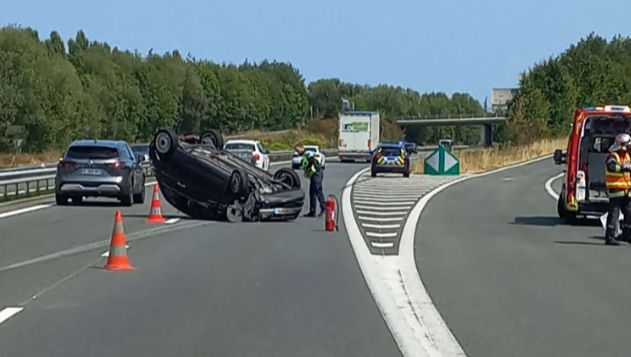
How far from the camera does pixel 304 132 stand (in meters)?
128

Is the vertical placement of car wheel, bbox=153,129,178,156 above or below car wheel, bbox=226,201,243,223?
above

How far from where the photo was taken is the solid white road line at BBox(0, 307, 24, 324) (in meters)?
10.3

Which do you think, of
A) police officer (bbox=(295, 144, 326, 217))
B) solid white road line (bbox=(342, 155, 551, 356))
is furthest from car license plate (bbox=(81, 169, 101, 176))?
solid white road line (bbox=(342, 155, 551, 356))

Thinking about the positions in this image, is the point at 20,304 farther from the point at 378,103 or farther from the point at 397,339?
the point at 378,103

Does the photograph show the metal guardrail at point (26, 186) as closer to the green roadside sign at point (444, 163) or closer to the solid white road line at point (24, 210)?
the solid white road line at point (24, 210)

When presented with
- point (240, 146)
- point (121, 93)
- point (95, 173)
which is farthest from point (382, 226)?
point (121, 93)

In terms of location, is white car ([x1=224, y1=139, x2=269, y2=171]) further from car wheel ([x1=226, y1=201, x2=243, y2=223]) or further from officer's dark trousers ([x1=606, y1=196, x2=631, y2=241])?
officer's dark trousers ([x1=606, y1=196, x2=631, y2=241])

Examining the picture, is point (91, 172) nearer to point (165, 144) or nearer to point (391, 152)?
point (165, 144)

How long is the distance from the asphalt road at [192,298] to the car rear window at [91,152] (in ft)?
24.3

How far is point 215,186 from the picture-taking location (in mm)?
22719

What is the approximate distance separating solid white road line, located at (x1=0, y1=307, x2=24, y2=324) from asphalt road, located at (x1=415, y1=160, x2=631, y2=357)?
4045 millimetres

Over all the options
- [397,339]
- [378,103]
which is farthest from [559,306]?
[378,103]

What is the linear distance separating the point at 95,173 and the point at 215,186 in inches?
196

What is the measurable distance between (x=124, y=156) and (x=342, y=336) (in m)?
18.4
